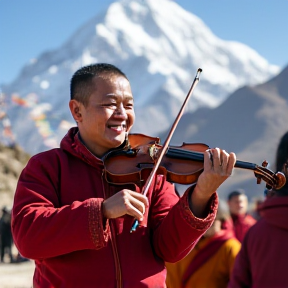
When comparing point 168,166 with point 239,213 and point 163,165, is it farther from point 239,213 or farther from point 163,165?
point 239,213

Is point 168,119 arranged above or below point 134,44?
below

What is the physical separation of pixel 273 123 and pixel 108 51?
57.9 meters

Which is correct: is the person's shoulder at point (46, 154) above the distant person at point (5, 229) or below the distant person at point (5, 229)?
below

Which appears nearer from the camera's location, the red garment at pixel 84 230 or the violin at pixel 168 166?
the red garment at pixel 84 230

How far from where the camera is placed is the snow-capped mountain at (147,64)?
10950cm

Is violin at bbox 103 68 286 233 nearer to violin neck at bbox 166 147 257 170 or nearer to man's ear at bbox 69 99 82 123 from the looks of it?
violin neck at bbox 166 147 257 170

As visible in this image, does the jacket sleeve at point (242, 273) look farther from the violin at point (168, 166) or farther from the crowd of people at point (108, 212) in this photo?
the violin at point (168, 166)

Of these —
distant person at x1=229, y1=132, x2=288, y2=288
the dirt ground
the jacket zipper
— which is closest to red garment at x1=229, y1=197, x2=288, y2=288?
distant person at x1=229, y1=132, x2=288, y2=288

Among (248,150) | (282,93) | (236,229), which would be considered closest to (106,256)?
(236,229)

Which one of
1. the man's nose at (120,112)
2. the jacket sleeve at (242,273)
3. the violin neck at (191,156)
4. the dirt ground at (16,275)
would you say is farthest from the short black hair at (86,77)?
the dirt ground at (16,275)

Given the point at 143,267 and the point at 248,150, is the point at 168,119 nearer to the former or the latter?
the point at 248,150

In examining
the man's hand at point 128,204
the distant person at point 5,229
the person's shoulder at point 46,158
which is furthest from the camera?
the distant person at point 5,229

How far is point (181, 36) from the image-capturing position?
139 m

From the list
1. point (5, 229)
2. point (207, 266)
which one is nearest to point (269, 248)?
point (207, 266)
